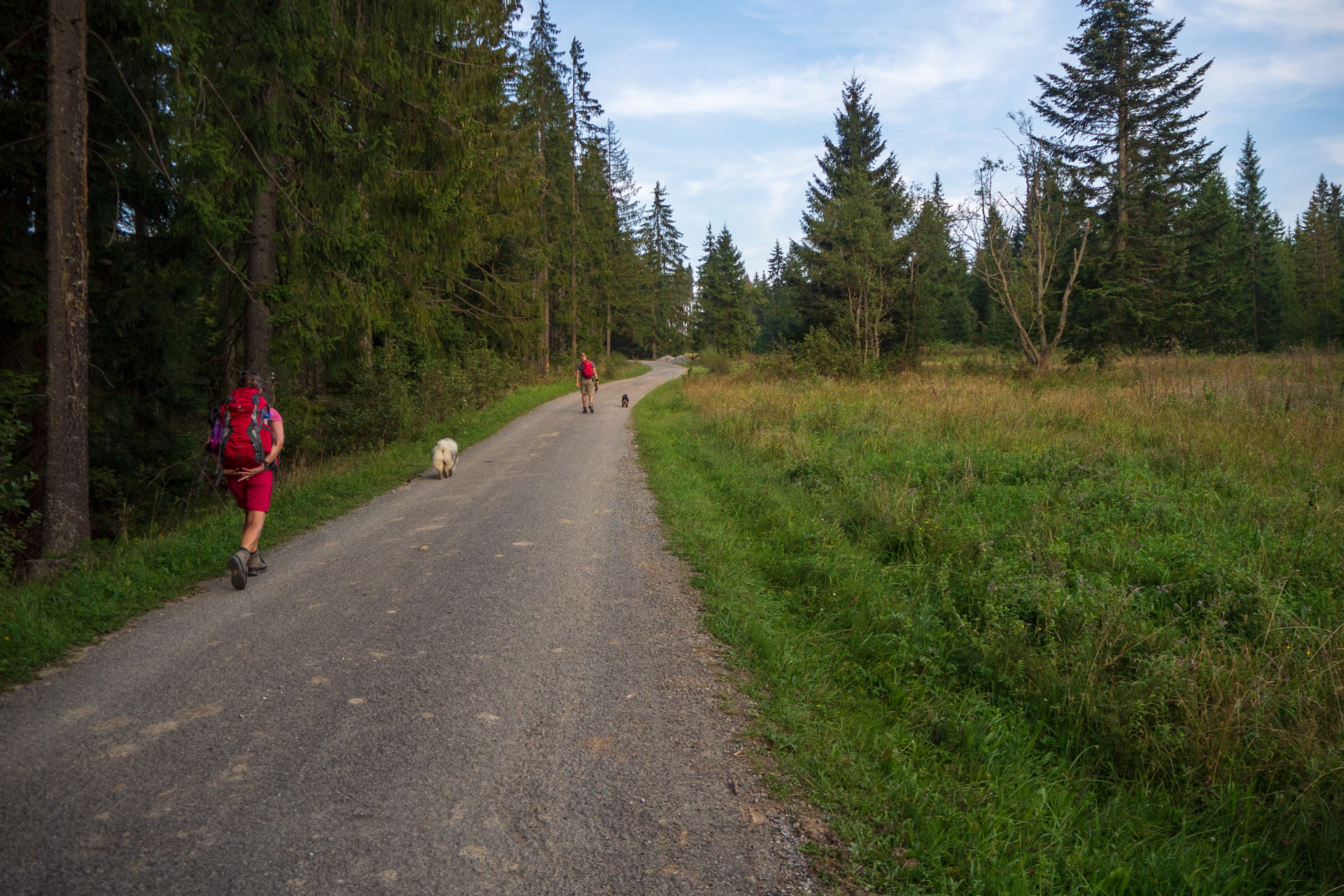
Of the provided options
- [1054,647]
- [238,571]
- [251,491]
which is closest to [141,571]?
[238,571]

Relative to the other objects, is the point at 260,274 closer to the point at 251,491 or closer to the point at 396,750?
the point at 251,491

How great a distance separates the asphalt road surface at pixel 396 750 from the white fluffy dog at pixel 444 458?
5.05m

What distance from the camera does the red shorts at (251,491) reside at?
21.1 ft

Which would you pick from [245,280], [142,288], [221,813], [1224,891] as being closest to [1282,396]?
[1224,891]

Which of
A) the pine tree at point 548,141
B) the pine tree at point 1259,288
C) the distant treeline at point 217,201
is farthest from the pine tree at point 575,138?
the pine tree at point 1259,288

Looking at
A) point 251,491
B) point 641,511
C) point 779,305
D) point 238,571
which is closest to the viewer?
point 238,571

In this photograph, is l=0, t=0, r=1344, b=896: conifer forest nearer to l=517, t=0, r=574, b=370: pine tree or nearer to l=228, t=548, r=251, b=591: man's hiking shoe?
l=228, t=548, r=251, b=591: man's hiking shoe

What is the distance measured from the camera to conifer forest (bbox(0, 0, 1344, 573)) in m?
7.92

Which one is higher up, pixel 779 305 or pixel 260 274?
pixel 779 305

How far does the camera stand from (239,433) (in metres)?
6.31

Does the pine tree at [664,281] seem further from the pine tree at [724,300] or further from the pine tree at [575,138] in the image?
the pine tree at [575,138]

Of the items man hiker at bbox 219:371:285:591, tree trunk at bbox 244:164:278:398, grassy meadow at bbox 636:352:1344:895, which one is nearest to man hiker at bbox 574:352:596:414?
tree trunk at bbox 244:164:278:398

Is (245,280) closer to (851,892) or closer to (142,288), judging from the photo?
(142,288)

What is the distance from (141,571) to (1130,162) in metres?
32.8
